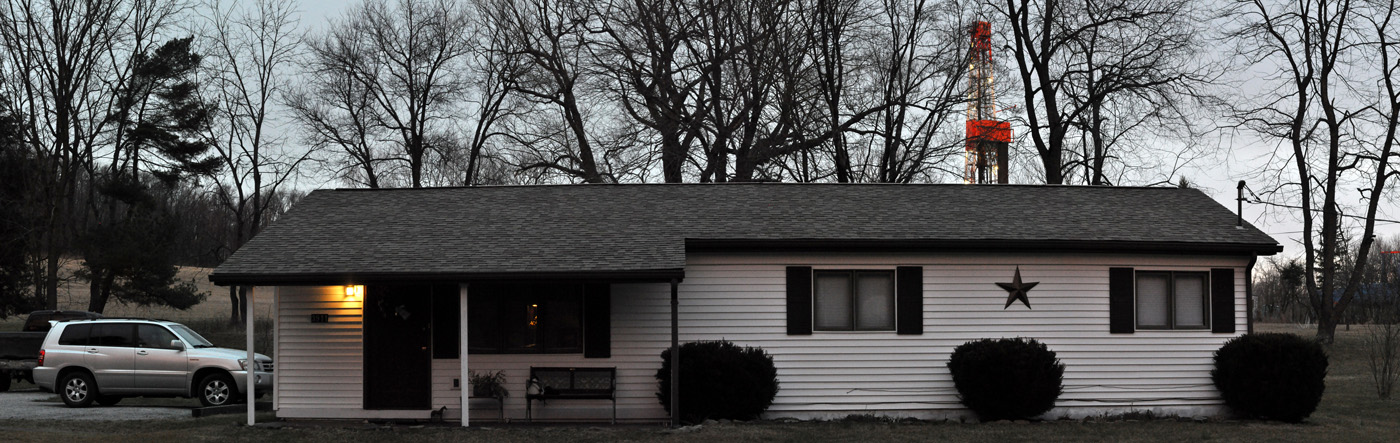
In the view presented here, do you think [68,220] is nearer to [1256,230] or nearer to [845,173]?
[845,173]

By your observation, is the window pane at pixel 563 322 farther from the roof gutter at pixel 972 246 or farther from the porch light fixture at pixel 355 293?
the porch light fixture at pixel 355 293

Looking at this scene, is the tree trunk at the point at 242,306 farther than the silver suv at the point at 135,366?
Yes

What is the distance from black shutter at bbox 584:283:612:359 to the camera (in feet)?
50.4

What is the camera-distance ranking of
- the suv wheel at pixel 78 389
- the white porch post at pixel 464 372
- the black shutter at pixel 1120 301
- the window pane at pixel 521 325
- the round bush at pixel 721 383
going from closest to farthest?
the white porch post at pixel 464 372
the round bush at pixel 721 383
the window pane at pixel 521 325
the black shutter at pixel 1120 301
the suv wheel at pixel 78 389

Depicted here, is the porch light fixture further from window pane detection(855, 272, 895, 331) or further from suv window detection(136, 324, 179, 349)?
window pane detection(855, 272, 895, 331)

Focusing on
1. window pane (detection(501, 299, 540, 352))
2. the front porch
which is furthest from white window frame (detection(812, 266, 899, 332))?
window pane (detection(501, 299, 540, 352))

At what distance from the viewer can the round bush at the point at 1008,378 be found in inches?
586

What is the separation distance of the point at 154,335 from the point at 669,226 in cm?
838

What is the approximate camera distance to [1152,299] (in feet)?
52.9

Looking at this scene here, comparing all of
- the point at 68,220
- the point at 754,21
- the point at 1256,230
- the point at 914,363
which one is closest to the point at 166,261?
the point at 68,220

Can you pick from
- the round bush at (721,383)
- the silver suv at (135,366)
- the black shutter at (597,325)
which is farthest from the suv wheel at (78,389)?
the round bush at (721,383)

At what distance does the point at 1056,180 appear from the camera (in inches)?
1246

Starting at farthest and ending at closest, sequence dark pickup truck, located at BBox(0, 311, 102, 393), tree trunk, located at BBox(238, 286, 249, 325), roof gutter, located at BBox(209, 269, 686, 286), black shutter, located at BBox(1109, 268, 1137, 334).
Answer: tree trunk, located at BBox(238, 286, 249, 325) < dark pickup truck, located at BBox(0, 311, 102, 393) < black shutter, located at BBox(1109, 268, 1137, 334) < roof gutter, located at BBox(209, 269, 686, 286)

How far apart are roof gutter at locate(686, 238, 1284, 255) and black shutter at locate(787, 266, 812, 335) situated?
344 mm
